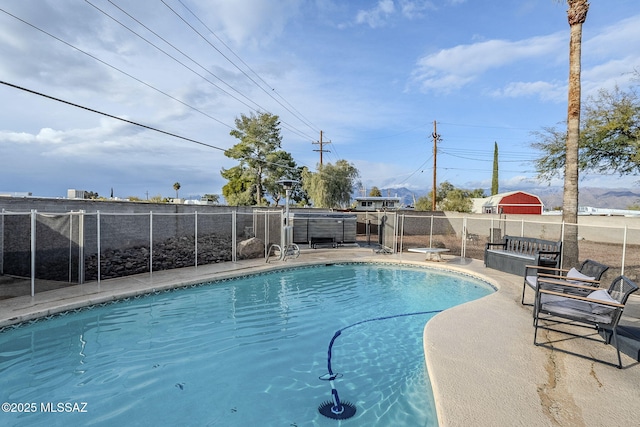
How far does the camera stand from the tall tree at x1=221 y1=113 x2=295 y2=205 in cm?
3177

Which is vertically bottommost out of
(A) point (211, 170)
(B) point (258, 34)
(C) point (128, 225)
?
(C) point (128, 225)

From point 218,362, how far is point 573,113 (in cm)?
→ 1018

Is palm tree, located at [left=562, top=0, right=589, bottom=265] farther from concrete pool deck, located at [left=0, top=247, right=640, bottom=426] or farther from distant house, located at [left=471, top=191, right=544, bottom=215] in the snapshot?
distant house, located at [left=471, top=191, right=544, bottom=215]

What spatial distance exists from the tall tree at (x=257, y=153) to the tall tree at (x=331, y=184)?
8.72 feet

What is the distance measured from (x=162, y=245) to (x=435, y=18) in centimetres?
1357

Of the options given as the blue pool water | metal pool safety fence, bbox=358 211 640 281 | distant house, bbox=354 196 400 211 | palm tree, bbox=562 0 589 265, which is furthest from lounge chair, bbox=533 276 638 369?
distant house, bbox=354 196 400 211

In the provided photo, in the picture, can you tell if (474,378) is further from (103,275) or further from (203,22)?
(203,22)

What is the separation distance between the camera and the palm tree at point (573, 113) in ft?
27.6

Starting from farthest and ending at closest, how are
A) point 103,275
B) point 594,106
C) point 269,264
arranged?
point 594,106 < point 269,264 < point 103,275

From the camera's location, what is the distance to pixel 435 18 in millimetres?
12398

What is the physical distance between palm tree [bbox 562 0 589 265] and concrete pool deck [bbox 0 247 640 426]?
100 inches

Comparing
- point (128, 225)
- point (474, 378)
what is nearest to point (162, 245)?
point (128, 225)

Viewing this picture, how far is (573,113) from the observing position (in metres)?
8.48

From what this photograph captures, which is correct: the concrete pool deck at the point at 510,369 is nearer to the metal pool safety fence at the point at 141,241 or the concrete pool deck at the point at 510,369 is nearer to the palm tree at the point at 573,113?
the metal pool safety fence at the point at 141,241
